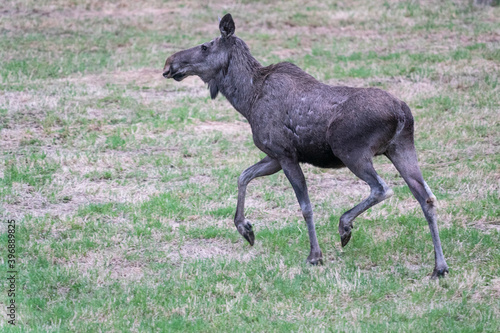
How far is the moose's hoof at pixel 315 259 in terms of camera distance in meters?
7.62

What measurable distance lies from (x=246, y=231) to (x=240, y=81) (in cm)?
165

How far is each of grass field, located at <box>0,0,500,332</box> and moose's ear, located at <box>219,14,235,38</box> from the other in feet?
7.03

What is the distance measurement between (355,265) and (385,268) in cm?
30

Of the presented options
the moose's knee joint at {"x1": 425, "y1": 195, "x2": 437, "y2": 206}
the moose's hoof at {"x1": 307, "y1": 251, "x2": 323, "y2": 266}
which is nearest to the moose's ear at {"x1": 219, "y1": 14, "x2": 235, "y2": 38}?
the moose's hoof at {"x1": 307, "y1": 251, "x2": 323, "y2": 266}

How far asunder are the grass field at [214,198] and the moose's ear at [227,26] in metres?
2.14

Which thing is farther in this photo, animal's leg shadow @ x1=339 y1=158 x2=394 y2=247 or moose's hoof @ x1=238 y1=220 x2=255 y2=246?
moose's hoof @ x1=238 y1=220 x2=255 y2=246

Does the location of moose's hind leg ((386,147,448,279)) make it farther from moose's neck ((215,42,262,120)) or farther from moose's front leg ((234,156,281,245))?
moose's neck ((215,42,262,120))

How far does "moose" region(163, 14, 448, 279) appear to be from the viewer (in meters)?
7.20

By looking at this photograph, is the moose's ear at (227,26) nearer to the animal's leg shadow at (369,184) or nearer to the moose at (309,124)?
the moose at (309,124)

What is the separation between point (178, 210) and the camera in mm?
9281


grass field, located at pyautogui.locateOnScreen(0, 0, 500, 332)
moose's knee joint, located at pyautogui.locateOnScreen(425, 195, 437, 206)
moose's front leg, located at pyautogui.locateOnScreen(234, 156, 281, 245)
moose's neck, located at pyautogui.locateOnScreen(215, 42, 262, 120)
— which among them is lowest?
grass field, located at pyautogui.locateOnScreen(0, 0, 500, 332)

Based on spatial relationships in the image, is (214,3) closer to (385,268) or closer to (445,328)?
(385,268)

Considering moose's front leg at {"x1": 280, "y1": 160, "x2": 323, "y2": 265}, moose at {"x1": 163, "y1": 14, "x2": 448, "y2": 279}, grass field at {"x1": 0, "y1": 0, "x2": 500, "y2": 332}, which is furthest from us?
moose's front leg at {"x1": 280, "y1": 160, "x2": 323, "y2": 265}

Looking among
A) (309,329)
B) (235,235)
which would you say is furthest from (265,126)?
(309,329)
